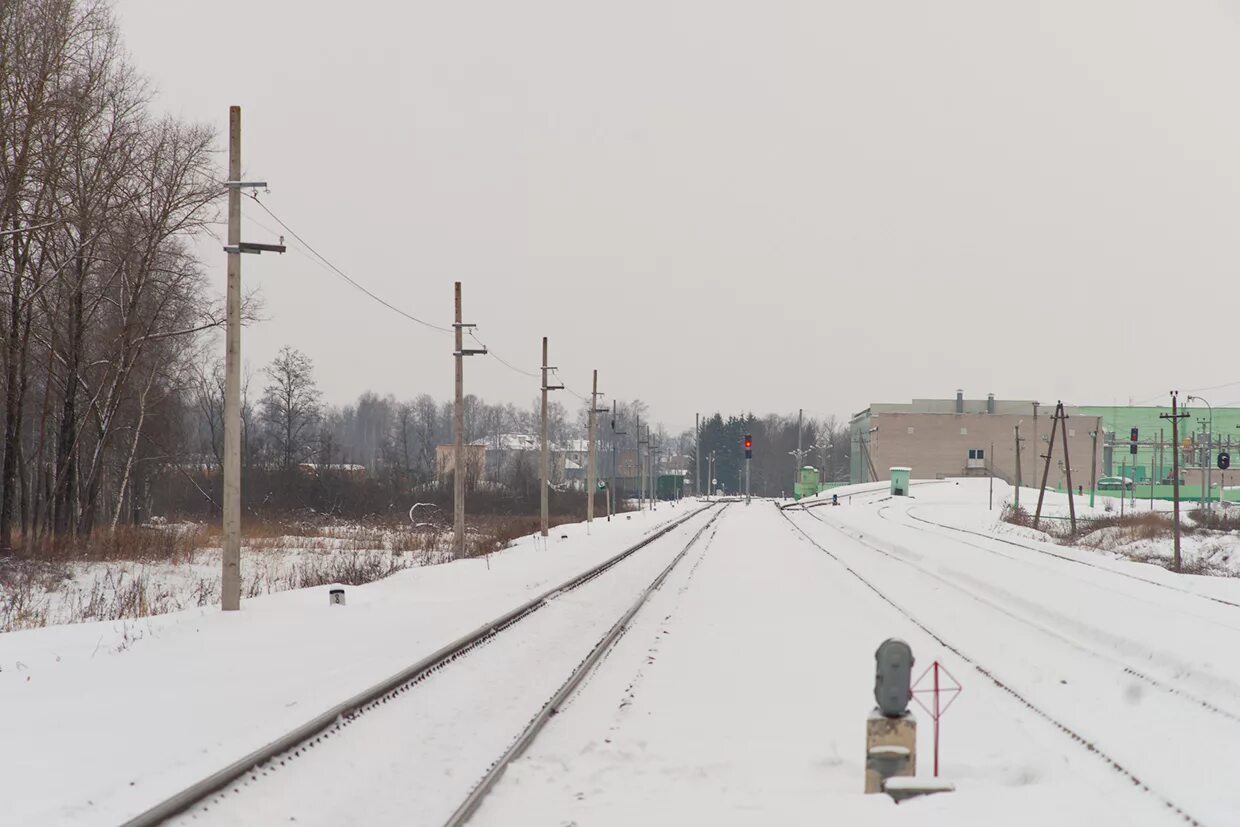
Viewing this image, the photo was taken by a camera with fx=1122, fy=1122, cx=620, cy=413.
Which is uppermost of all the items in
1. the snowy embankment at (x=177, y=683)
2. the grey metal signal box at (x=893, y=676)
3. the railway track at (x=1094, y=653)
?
the grey metal signal box at (x=893, y=676)

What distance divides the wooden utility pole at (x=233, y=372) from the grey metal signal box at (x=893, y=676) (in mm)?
12075

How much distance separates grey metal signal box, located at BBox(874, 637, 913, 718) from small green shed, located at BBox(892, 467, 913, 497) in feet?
307

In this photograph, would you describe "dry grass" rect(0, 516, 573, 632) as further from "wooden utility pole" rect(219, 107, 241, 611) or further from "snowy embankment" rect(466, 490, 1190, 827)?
"snowy embankment" rect(466, 490, 1190, 827)

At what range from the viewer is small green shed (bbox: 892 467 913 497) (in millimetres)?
98500

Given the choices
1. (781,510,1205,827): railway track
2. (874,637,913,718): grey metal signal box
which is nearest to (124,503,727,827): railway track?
(874,637,913,718): grey metal signal box

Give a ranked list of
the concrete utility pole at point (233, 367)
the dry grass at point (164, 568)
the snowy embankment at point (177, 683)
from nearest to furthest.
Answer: the snowy embankment at point (177, 683), the concrete utility pole at point (233, 367), the dry grass at point (164, 568)

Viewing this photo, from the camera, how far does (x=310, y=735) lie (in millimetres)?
8820

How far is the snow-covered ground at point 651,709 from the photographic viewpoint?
7219mm

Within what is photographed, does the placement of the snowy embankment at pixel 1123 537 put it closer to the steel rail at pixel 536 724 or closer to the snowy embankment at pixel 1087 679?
the snowy embankment at pixel 1087 679

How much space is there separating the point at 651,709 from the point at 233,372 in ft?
31.9

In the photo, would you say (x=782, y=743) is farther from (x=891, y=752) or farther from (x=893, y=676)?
(x=893, y=676)

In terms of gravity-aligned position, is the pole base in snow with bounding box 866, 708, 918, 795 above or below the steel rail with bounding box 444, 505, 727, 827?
above

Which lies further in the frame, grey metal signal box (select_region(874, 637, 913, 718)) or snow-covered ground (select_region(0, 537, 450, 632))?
snow-covered ground (select_region(0, 537, 450, 632))

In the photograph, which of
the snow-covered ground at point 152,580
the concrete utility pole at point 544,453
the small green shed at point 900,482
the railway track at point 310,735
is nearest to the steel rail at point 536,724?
the railway track at point 310,735
